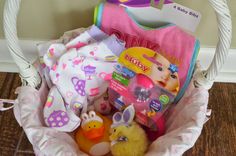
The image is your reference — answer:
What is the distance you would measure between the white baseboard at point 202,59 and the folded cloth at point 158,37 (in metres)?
0.20

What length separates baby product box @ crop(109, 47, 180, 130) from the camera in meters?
0.77

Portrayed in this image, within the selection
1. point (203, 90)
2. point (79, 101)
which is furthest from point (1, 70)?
point (203, 90)

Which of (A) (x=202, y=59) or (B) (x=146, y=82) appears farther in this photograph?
(A) (x=202, y=59)

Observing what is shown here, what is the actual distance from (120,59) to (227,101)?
0.40 meters

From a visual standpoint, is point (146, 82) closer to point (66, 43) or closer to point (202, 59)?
point (66, 43)

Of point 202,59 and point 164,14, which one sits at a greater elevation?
point 164,14

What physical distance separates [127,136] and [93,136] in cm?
7

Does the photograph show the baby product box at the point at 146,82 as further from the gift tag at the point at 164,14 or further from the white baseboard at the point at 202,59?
the white baseboard at the point at 202,59

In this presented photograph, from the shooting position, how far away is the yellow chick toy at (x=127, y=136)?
2.37ft

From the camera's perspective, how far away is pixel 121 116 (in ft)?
2.57

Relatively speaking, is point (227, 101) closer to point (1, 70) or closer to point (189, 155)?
point (189, 155)

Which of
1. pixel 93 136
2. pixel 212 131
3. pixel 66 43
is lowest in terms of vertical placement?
pixel 212 131

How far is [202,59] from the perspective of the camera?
3.34ft

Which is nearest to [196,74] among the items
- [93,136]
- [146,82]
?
[146,82]
